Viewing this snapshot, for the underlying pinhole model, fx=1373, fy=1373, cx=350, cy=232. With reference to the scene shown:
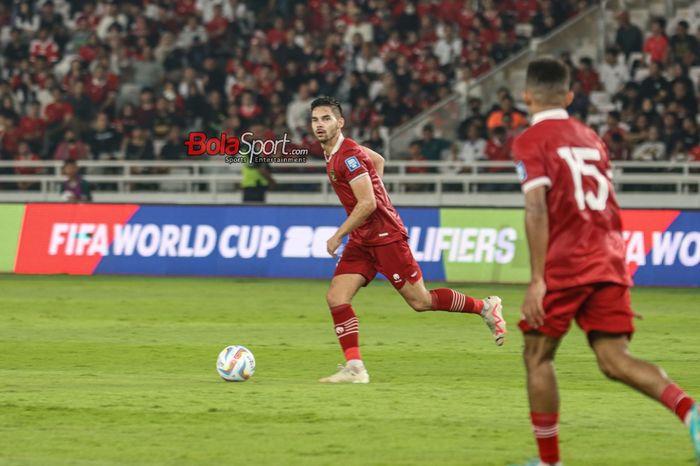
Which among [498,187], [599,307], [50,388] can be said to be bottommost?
[50,388]

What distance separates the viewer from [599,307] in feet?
22.9

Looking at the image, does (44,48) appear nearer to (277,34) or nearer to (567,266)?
(277,34)

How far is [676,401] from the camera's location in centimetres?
695

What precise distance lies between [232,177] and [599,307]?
66.5 feet

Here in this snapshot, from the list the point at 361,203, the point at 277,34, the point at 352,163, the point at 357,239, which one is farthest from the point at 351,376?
the point at 277,34

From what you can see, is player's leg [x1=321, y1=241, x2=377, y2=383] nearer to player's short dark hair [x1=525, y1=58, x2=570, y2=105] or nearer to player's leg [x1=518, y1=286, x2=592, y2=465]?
player's leg [x1=518, y1=286, x2=592, y2=465]

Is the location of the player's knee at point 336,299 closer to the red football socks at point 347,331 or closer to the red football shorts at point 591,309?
the red football socks at point 347,331

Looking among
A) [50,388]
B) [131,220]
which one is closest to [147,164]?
[131,220]

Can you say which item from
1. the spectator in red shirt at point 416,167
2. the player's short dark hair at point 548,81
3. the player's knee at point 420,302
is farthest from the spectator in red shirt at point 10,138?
the player's short dark hair at point 548,81

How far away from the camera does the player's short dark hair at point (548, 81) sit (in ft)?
23.1

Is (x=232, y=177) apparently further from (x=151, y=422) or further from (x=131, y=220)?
(x=151, y=422)

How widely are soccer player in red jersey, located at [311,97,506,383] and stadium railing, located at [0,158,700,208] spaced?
13185 mm

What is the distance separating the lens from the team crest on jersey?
1098 cm

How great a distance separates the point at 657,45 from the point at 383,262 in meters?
16.8
